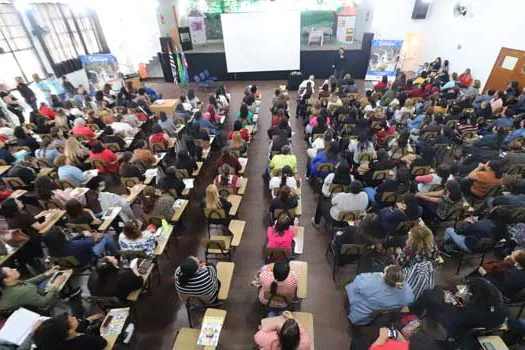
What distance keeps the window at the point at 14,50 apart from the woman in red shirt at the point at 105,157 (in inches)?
284

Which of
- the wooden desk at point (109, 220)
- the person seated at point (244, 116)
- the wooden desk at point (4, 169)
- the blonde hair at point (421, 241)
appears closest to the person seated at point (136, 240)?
the wooden desk at point (109, 220)

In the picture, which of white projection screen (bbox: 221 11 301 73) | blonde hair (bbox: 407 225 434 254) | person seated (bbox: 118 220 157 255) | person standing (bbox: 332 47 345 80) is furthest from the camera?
white projection screen (bbox: 221 11 301 73)

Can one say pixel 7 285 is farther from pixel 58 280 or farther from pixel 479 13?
pixel 479 13

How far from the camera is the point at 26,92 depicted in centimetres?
977

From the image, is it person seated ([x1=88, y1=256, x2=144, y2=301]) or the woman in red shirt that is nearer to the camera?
person seated ([x1=88, y1=256, x2=144, y2=301])

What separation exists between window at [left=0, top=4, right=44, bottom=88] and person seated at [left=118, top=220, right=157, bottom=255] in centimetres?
1021

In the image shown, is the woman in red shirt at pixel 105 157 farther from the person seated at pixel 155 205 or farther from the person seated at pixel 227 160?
the person seated at pixel 227 160

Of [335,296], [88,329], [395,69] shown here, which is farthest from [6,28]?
[395,69]

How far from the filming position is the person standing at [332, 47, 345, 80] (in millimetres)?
12984

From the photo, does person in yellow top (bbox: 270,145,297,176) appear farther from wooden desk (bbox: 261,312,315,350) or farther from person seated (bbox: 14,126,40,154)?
person seated (bbox: 14,126,40,154)

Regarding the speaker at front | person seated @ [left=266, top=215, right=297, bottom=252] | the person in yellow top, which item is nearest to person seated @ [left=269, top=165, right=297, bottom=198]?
the person in yellow top

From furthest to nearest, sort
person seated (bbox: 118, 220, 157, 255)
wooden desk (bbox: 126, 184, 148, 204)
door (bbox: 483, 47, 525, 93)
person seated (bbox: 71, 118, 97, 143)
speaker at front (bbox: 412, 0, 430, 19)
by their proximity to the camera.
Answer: speaker at front (bbox: 412, 0, 430, 19)
door (bbox: 483, 47, 525, 93)
person seated (bbox: 71, 118, 97, 143)
wooden desk (bbox: 126, 184, 148, 204)
person seated (bbox: 118, 220, 157, 255)

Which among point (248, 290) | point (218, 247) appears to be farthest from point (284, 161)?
point (248, 290)

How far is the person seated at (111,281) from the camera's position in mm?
Result: 3285
